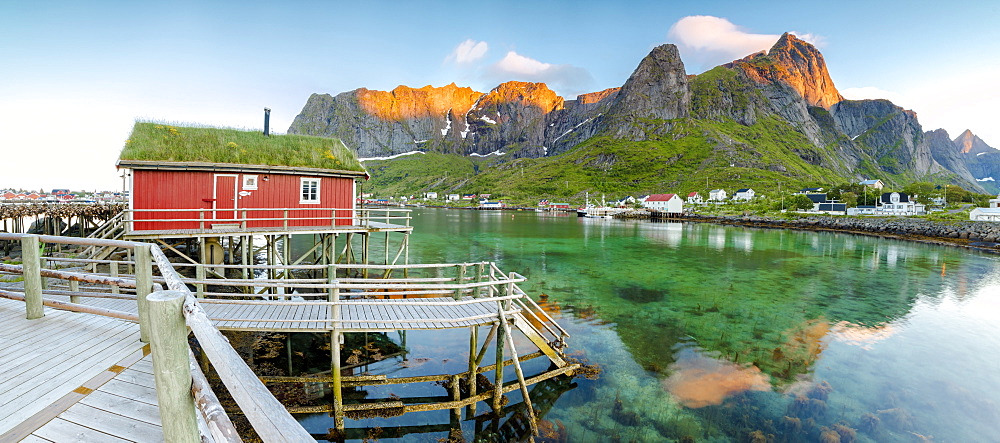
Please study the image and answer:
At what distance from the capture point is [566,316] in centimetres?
1981

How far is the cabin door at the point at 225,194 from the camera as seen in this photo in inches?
814

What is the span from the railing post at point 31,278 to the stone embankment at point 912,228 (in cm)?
7493

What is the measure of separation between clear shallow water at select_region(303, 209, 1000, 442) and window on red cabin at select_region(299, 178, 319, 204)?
1064 cm

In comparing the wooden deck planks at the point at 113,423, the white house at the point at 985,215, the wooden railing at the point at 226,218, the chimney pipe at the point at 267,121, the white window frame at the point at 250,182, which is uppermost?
the chimney pipe at the point at 267,121

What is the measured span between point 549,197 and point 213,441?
19736 centimetres

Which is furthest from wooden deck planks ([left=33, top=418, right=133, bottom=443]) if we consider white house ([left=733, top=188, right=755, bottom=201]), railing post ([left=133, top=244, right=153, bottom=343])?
white house ([left=733, top=188, right=755, bottom=201])

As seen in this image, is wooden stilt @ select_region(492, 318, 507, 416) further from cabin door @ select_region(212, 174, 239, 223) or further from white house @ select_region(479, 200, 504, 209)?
white house @ select_region(479, 200, 504, 209)

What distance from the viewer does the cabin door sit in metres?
20.7

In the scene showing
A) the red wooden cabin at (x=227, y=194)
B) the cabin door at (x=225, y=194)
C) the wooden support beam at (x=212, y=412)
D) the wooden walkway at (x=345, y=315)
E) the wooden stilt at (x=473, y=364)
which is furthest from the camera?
the cabin door at (x=225, y=194)

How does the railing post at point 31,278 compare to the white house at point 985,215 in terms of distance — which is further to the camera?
the white house at point 985,215

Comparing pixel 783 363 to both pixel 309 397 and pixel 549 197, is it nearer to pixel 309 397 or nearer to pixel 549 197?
pixel 309 397

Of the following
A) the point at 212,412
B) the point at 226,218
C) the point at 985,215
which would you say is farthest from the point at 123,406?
the point at 985,215

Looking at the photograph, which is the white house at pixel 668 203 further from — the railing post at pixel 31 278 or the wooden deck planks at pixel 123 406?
the wooden deck planks at pixel 123 406

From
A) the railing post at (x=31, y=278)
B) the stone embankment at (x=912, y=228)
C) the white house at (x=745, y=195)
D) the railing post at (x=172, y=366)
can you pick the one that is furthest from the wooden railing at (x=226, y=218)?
the white house at (x=745, y=195)
